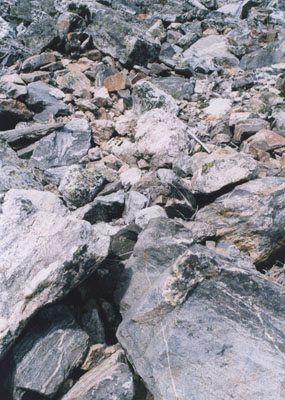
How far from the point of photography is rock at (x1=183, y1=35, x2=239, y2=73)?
12.2 meters

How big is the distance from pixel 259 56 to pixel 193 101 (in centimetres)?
463

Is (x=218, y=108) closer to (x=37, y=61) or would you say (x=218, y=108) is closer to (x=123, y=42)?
(x=123, y=42)

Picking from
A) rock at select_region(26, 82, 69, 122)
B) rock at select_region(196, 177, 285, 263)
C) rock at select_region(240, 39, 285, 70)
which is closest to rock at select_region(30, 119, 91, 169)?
rock at select_region(26, 82, 69, 122)

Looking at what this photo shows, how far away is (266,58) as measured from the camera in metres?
12.2

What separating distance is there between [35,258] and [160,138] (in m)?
4.51

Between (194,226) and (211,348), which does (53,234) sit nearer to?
(211,348)

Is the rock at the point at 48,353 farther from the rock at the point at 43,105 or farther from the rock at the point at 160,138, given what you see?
the rock at the point at 43,105

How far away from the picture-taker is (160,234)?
13.9 feet

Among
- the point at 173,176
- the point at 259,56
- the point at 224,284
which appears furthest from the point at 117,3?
the point at 224,284

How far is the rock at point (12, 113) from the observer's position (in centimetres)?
773

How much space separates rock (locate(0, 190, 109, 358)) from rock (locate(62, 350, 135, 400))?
800 mm

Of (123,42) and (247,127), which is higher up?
(123,42)

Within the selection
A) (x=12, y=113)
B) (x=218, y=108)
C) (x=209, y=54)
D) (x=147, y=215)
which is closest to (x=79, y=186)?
(x=147, y=215)

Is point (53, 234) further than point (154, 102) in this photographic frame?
No
